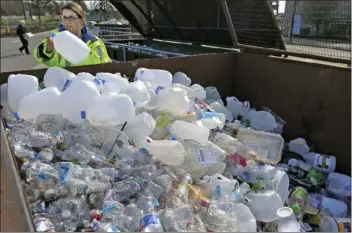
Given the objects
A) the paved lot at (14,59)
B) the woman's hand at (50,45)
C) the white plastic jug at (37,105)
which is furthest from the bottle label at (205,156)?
the paved lot at (14,59)

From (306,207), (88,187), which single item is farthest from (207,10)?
(88,187)

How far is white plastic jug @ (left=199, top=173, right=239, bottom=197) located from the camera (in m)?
1.85

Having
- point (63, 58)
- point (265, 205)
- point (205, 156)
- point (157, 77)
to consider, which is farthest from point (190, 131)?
point (63, 58)

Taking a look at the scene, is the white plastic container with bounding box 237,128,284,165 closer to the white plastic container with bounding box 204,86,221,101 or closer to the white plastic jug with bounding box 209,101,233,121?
the white plastic jug with bounding box 209,101,233,121

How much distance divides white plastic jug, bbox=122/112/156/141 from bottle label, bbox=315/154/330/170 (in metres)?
1.22

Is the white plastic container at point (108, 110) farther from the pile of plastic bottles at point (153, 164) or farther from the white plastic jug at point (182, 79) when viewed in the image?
the white plastic jug at point (182, 79)

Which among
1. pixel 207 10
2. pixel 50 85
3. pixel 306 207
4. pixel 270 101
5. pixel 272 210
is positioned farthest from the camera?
pixel 207 10

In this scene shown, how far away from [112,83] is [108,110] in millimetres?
360

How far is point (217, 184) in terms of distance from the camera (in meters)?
1.87

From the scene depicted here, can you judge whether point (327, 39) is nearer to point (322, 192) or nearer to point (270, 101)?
point (270, 101)

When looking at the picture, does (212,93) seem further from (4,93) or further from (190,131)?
(4,93)

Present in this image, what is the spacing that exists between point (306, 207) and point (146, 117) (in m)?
1.16

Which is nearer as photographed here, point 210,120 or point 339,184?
point 339,184

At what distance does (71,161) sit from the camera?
72.9 inches
